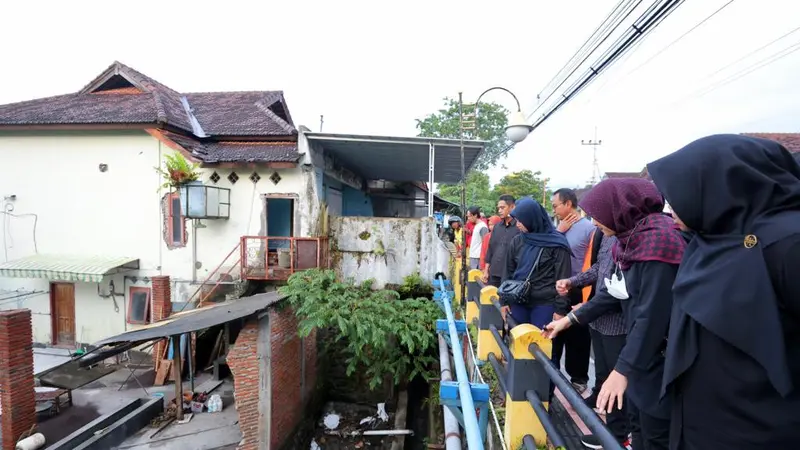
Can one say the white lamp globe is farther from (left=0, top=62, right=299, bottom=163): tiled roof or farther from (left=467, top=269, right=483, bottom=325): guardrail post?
(left=0, top=62, right=299, bottom=163): tiled roof

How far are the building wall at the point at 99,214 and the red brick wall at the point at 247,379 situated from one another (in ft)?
11.5

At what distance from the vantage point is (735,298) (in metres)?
0.97

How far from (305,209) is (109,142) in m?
5.90

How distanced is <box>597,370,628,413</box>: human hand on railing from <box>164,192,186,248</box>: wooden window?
1056 cm

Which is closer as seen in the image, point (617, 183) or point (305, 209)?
point (617, 183)

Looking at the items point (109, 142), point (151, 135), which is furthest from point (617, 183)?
point (109, 142)

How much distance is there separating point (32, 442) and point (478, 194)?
22.4 meters

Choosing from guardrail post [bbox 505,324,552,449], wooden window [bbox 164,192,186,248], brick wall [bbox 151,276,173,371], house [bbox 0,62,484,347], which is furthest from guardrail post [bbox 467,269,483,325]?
wooden window [bbox 164,192,186,248]

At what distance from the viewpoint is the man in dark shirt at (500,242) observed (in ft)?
13.1

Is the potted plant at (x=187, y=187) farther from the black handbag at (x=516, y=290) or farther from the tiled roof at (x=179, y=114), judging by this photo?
the black handbag at (x=516, y=290)

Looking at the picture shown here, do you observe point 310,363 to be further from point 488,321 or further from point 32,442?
point 488,321

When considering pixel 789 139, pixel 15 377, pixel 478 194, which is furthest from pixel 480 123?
pixel 15 377

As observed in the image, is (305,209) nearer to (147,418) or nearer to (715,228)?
(147,418)

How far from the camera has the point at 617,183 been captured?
193cm
